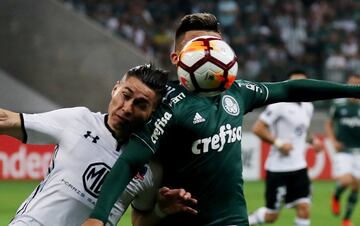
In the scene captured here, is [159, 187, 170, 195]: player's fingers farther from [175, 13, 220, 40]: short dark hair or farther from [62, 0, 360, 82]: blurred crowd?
[62, 0, 360, 82]: blurred crowd

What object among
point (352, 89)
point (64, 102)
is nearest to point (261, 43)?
point (64, 102)

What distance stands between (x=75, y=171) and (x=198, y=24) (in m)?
1.07

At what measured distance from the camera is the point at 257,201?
15.4 m

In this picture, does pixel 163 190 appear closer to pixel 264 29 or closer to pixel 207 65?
pixel 207 65

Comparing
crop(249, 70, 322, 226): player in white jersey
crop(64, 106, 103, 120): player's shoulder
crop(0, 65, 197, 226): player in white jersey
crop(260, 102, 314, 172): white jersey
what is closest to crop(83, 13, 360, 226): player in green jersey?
crop(0, 65, 197, 226): player in white jersey

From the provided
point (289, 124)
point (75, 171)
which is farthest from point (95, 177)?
point (289, 124)

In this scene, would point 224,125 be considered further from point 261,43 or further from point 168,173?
point 261,43

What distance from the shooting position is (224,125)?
4938 mm

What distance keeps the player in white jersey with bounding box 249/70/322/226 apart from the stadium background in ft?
20.6

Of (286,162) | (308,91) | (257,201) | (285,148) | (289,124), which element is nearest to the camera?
(308,91)

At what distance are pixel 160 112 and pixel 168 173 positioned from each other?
40 centimetres

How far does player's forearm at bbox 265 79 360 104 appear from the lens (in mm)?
5133

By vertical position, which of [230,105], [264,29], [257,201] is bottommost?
[257,201]

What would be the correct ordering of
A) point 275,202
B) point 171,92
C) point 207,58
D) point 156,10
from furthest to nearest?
1. point 156,10
2. point 275,202
3. point 171,92
4. point 207,58
